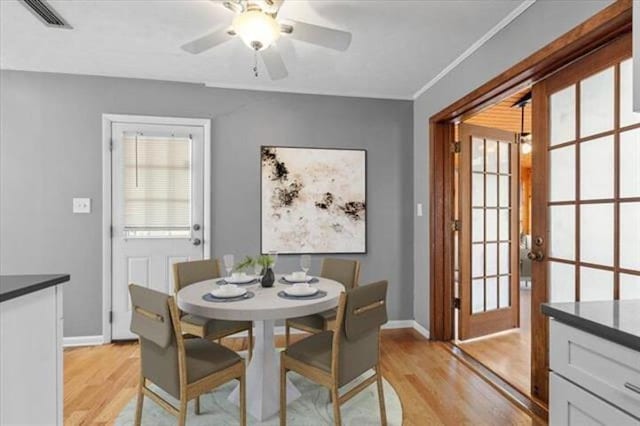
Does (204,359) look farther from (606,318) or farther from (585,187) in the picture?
(585,187)

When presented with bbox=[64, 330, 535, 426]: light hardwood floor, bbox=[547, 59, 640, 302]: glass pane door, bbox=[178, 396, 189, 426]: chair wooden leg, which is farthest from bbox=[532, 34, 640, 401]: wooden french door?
bbox=[178, 396, 189, 426]: chair wooden leg

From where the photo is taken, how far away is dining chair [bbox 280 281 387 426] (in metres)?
1.70

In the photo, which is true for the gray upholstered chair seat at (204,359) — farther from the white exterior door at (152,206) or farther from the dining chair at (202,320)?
the white exterior door at (152,206)

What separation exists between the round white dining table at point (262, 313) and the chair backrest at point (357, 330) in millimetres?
223

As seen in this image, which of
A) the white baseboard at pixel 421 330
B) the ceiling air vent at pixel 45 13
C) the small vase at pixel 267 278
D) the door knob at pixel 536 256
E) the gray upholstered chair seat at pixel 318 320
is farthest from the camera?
the white baseboard at pixel 421 330

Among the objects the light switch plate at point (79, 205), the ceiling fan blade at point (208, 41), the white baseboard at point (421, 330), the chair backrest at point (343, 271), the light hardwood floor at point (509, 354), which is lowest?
the light hardwood floor at point (509, 354)

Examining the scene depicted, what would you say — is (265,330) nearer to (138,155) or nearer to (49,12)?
(138,155)

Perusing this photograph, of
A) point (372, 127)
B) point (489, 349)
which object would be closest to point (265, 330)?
point (489, 349)

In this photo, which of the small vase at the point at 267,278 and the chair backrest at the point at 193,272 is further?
the chair backrest at the point at 193,272

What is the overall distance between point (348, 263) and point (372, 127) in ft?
5.25

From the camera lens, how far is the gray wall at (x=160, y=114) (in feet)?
10.1

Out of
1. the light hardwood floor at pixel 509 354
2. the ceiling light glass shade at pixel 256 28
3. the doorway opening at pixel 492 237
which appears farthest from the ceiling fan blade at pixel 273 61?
the light hardwood floor at pixel 509 354

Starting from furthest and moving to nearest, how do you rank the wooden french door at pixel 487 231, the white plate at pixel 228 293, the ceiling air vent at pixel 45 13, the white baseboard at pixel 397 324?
1. the white baseboard at pixel 397 324
2. the wooden french door at pixel 487 231
3. the ceiling air vent at pixel 45 13
4. the white plate at pixel 228 293

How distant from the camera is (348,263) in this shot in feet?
9.12
